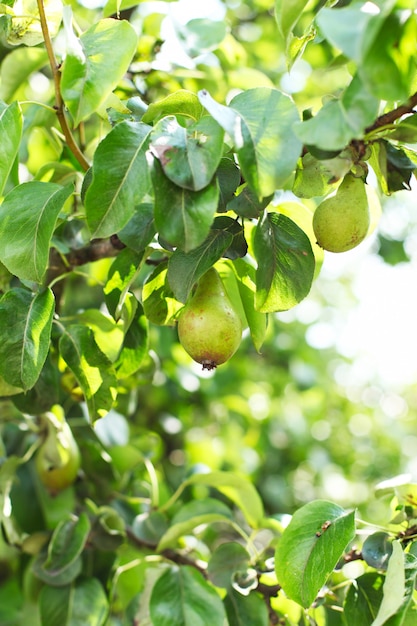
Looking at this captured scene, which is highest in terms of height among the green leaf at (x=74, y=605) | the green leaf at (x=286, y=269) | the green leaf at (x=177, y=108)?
the green leaf at (x=177, y=108)

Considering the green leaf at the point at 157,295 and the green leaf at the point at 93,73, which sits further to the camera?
the green leaf at the point at 157,295

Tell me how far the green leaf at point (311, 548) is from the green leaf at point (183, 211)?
16.5 inches

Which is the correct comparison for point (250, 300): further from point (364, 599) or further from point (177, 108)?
point (364, 599)

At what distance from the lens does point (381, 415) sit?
486 centimetres

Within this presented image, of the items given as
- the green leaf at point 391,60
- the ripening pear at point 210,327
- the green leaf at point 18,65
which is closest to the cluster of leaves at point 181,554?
the ripening pear at point 210,327

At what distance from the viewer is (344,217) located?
0.88 m

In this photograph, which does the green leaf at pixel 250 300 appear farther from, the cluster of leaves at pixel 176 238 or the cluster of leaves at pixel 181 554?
the cluster of leaves at pixel 181 554

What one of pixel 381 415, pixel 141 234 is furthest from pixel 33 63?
pixel 381 415

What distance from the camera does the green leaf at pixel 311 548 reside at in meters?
0.89

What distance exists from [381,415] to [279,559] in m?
4.09

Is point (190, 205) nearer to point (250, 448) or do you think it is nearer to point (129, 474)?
point (129, 474)

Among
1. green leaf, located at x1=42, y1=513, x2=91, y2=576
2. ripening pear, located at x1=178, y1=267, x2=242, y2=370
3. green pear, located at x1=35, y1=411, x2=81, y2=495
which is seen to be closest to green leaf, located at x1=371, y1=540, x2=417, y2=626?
ripening pear, located at x1=178, y1=267, x2=242, y2=370

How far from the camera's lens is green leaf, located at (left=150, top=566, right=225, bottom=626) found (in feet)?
3.52

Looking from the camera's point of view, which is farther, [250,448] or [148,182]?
[250,448]
